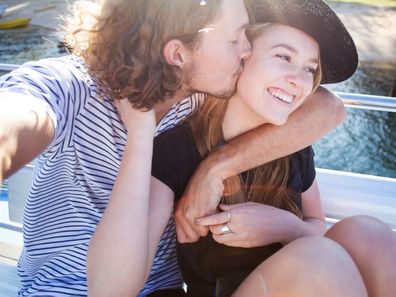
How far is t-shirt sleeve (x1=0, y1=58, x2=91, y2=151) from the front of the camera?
912 mm

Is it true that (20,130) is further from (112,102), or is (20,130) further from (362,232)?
(362,232)

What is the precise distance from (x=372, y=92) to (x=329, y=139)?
2419mm

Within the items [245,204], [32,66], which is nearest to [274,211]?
[245,204]

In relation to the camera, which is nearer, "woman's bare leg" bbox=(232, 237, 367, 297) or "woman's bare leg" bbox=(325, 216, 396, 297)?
"woman's bare leg" bbox=(232, 237, 367, 297)

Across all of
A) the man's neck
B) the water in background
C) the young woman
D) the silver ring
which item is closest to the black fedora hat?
the young woman

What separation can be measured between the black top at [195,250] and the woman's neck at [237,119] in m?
0.13

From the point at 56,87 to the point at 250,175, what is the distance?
0.64 metres

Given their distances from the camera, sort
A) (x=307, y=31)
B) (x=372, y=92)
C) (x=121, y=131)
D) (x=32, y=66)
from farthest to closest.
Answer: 1. (x=372, y=92)
2. (x=307, y=31)
3. (x=121, y=131)
4. (x=32, y=66)

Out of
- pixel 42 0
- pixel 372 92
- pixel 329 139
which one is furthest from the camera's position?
pixel 42 0

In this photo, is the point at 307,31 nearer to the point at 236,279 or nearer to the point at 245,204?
the point at 245,204

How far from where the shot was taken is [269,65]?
1256 millimetres

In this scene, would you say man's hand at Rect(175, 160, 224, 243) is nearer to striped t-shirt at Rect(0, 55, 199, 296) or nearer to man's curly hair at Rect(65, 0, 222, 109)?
striped t-shirt at Rect(0, 55, 199, 296)

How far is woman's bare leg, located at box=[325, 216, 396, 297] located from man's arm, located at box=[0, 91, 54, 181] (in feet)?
2.52

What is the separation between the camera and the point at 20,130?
2.67 feet
